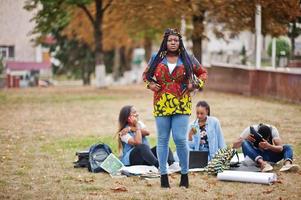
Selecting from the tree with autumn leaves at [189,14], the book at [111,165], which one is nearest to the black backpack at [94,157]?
the book at [111,165]

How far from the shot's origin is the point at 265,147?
33.1 ft

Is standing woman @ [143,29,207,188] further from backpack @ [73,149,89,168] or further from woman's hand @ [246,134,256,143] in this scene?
backpack @ [73,149,89,168]

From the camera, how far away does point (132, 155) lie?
406 inches

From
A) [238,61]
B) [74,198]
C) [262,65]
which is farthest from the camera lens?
[238,61]

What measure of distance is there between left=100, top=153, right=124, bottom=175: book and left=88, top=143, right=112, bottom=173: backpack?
0.42 feet

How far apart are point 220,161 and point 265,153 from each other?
824 mm

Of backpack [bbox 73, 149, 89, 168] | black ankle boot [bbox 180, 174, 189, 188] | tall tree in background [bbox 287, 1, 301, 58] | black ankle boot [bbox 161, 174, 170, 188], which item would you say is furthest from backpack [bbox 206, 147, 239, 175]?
tall tree in background [bbox 287, 1, 301, 58]

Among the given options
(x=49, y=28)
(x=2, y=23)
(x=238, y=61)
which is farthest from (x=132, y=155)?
(x=49, y=28)

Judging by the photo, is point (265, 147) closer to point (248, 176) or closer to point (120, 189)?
point (248, 176)

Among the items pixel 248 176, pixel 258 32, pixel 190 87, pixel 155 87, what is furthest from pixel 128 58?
pixel 190 87

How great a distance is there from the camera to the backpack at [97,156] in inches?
400

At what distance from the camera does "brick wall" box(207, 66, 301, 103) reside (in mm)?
24547

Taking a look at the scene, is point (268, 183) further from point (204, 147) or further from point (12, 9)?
point (12, 9)

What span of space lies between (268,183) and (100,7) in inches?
1101
